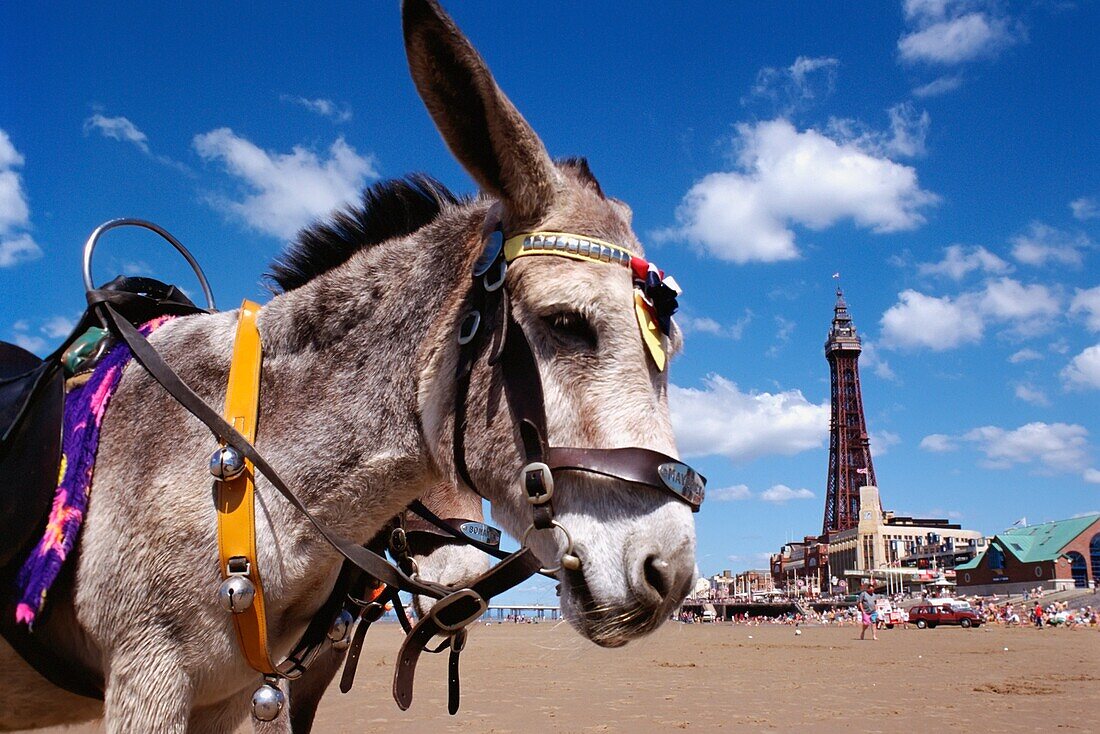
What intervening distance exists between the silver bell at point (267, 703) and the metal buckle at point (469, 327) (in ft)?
4.02

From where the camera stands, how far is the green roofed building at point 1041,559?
2926 inches

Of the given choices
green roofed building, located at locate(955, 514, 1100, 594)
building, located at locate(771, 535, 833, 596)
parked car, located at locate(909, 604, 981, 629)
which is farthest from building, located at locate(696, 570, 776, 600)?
parked car, located at locate(909, 604, 981, 629)

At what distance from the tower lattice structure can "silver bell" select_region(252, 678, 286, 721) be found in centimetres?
14669

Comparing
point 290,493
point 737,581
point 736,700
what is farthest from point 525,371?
point 737,581

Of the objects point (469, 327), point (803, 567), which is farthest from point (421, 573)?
point (803, 567)

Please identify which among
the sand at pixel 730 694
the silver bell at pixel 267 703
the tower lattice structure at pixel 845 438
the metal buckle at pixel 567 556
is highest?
the tower lattice structure at pixel 845 438

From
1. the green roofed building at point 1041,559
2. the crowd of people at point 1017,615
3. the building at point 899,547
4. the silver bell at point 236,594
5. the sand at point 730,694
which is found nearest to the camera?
the silver bell at point 236,594

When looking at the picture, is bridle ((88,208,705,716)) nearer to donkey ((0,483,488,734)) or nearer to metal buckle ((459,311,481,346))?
metal buckle ((459,311,481,346))

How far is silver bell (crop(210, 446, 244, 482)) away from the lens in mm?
2418

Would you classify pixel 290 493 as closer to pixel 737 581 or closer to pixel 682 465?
pixel 682 465

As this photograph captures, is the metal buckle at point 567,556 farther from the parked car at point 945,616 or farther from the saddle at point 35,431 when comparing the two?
the parked car at point 945,616

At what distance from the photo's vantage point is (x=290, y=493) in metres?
2.44

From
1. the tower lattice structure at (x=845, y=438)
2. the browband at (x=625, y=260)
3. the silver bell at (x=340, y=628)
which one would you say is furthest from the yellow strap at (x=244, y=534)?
the tower lattice structure at (x=845, y=438)

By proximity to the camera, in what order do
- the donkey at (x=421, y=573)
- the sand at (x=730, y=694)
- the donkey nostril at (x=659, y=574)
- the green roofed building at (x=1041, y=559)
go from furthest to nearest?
the green roofed building at (x=1041, y=559) → the sand at (x=730, y=694) → the donkey at (x=421, y=573) → the donkey nostril at (x=659, y=574)
